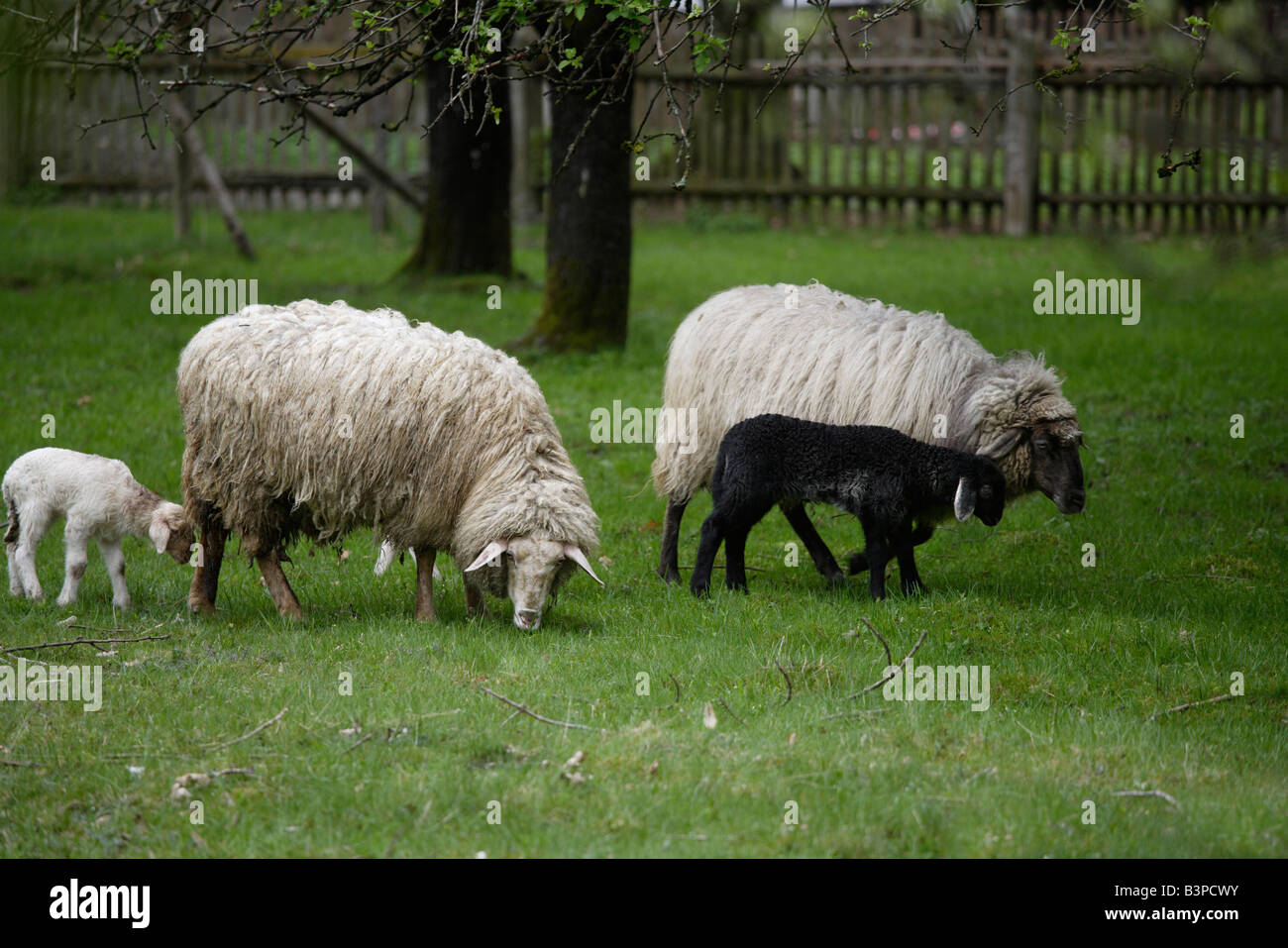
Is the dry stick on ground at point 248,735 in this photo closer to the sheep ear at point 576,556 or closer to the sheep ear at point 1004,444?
the sheep ear at point 576,556

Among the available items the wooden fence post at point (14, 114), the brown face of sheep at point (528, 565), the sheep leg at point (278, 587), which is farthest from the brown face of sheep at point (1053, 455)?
the wooden fence post at point (14, 114)

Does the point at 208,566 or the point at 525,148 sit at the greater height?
the point at 525,148

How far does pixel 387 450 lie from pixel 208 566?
4.26 ft

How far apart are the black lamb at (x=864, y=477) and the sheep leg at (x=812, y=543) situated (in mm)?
654

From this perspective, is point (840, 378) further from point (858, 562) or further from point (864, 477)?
point (858, 562)

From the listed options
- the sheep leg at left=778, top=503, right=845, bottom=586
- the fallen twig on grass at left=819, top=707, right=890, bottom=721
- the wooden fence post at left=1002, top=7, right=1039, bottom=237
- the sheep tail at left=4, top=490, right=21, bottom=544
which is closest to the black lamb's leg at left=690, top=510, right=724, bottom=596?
the sheep leg at left=778, top=503, right=845, bottom=586

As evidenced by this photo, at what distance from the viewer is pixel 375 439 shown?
6.65 metres

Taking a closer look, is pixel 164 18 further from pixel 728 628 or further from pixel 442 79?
pixel 442 79

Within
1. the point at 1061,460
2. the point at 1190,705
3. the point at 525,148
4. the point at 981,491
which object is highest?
the point at 525,148

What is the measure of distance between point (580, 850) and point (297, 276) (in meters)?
11.8

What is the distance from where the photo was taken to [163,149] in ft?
64.2

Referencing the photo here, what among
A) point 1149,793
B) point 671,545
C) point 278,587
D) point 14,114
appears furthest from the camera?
point 14,114

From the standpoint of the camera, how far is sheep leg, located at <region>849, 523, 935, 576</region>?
24.8 ft

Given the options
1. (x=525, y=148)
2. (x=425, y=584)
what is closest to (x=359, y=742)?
→ (x=425, y=584)
